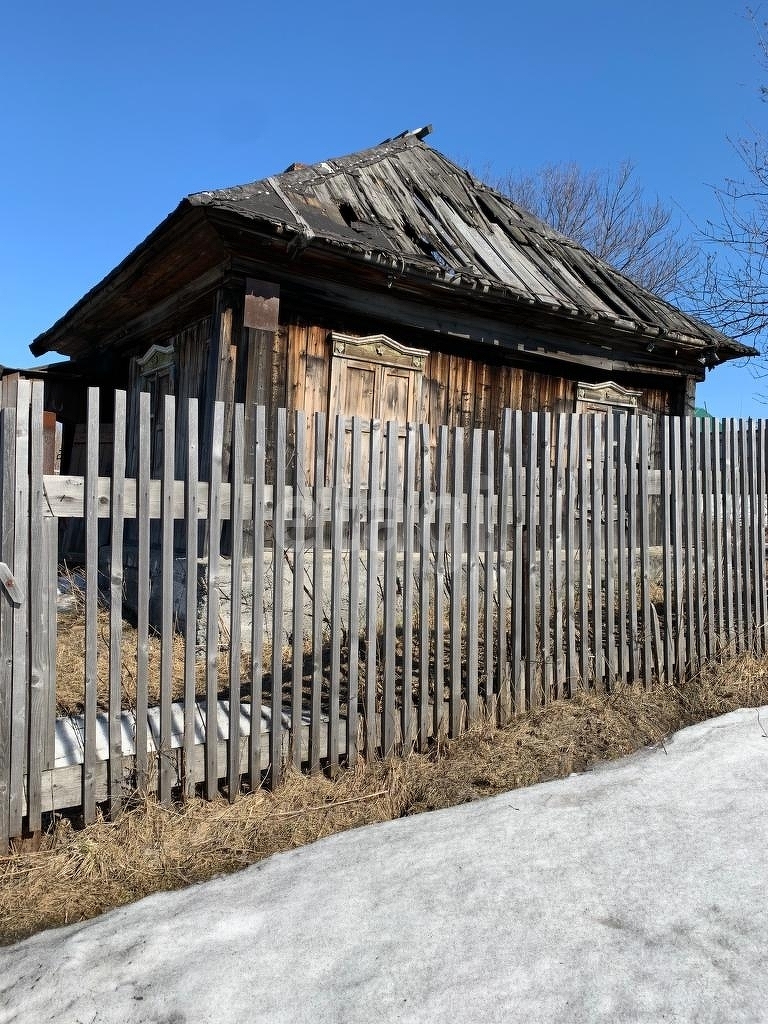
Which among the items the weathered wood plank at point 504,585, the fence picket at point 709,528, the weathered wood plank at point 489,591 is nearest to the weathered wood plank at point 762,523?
the fence picket at point 709,528

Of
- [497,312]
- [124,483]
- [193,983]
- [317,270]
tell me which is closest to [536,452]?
[124,483]

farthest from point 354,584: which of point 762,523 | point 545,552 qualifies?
point 762,523

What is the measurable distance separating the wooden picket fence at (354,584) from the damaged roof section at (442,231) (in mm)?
2880

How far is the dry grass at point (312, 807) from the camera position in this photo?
7.81 ft

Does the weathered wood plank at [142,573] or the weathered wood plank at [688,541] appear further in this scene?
the weathered wood plank at [688,541]

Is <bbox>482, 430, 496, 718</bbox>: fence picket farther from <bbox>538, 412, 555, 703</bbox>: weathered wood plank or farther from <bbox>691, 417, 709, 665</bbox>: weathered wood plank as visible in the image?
<bbox>691, 417, 709, 665</bbox>: weathered wood plank

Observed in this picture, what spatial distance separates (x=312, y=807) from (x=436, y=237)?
653 centimetres

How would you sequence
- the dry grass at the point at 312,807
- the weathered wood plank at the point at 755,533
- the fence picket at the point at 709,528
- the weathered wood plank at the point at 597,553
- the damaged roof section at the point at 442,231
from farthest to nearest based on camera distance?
the damaged roof section at the point at 442,231, the weathered wood plank at the point at 755,533, the fence picket at the point at 709,528, the weathered wood plank at the point at 597,553, the dry grass at the point at 312,807

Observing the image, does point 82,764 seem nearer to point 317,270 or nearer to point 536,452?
point 536,452

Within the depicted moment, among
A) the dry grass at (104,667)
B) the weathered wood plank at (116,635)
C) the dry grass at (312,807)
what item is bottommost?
the dry grass at (312,807)

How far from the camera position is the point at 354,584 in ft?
10.5

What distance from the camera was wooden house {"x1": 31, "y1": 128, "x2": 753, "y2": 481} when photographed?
623 centimetres

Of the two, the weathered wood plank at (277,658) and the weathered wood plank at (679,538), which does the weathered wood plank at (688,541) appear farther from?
the weathered wood plank at (277,658)

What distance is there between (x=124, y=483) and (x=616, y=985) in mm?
2293
